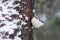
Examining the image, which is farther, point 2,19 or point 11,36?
point 2,19

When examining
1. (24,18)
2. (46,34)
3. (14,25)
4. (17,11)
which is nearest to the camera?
(46,34)

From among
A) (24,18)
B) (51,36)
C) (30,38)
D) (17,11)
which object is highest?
(17,11)

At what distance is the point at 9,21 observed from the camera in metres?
2.59

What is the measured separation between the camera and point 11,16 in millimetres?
2715

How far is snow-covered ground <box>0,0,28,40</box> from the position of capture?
7.55ft

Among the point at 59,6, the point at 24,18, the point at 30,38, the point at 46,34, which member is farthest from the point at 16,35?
the point at 59,6

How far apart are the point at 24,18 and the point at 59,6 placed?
4.81ft

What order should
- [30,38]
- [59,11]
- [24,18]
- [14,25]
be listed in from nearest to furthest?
1. [59,11]
2. [30,38]
3. [14,25]
4. [24,18]

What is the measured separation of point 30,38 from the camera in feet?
7.22

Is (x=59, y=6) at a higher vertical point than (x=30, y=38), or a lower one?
lower

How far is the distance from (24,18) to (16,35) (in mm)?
438

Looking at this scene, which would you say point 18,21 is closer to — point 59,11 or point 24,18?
point 24,18

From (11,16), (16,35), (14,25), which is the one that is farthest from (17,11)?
(16,35)

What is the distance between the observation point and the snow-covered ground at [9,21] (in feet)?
7.55
